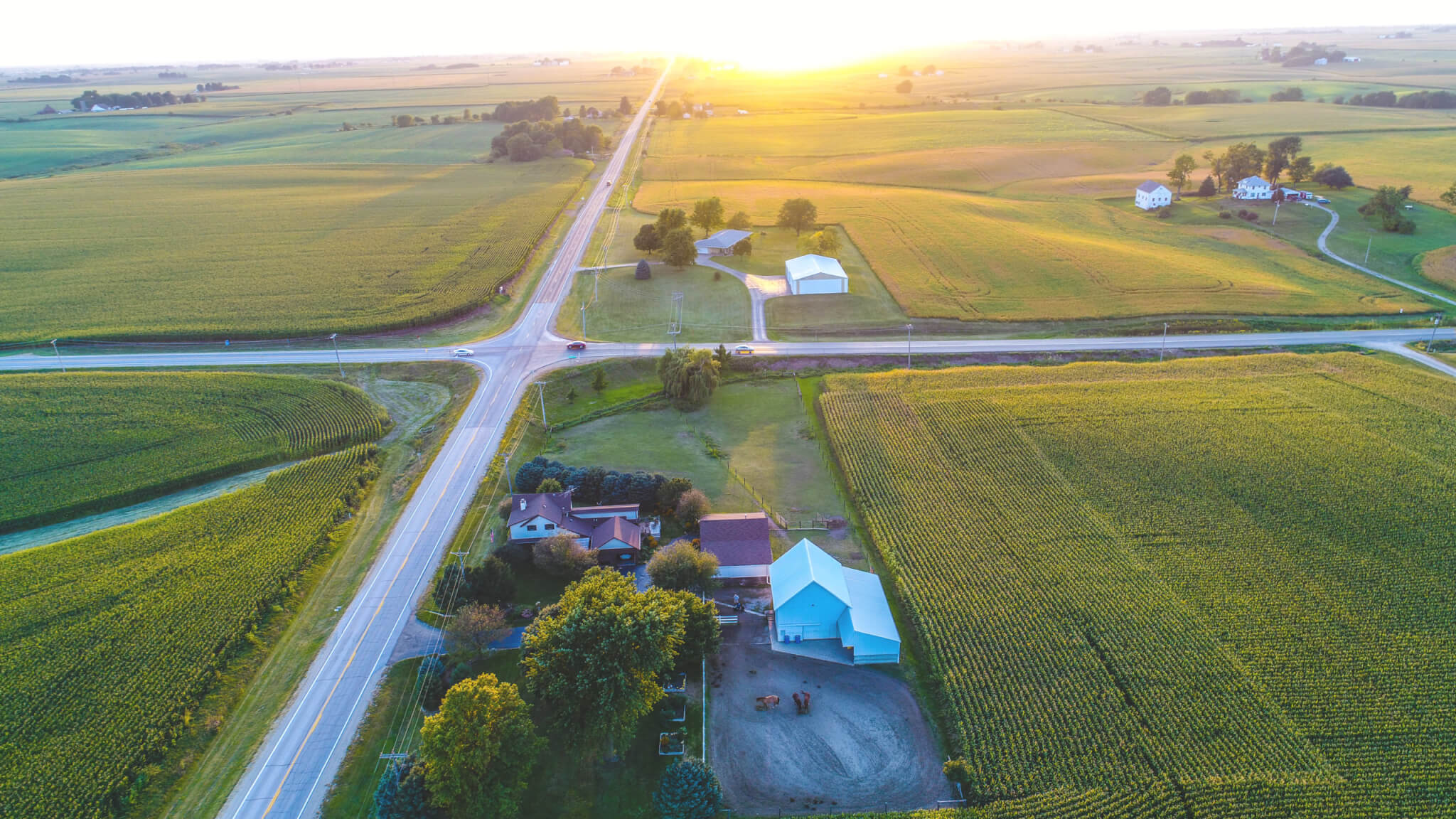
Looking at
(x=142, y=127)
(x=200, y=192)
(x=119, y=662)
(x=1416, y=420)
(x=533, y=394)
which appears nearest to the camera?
(x=119, y=662)

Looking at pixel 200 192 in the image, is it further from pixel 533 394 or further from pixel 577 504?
pixel 577 504

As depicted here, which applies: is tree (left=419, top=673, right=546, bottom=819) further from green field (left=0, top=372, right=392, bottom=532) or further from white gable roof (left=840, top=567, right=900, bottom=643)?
green field (left=0, top=372, right=392, bottom=532)

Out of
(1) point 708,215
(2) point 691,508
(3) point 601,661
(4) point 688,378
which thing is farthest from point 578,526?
(1) point 708,215

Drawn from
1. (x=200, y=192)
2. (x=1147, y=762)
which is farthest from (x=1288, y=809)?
(x=200, y=192)

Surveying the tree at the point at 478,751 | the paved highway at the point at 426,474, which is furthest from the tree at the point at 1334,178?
the tree at the point at 478,751

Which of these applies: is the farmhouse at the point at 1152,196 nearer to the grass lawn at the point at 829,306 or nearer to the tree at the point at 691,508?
the grass lawn at the point at 829,306

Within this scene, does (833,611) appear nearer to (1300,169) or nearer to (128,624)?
(128,624)
